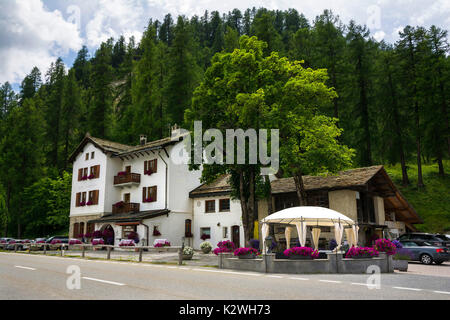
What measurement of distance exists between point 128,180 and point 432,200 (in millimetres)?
30414

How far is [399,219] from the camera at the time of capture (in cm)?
3259

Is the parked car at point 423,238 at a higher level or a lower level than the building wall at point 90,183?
lower

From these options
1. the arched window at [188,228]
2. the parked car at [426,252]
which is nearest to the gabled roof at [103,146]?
the arched window at [188,228]

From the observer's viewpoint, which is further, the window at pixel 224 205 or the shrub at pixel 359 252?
the window at pixel 224 205

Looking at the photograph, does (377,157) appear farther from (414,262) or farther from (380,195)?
(414,262)

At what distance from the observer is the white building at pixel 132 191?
111ft

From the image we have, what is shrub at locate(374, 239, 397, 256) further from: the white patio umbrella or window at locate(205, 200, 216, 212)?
window at locate(205, 200, 216, 212)

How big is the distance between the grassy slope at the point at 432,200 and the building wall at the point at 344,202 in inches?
434

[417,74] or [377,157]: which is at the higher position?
[417,74]

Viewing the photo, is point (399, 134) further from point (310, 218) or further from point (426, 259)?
point (310, 218)

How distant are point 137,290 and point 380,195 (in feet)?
85.1

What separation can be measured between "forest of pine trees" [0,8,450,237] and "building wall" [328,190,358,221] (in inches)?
527

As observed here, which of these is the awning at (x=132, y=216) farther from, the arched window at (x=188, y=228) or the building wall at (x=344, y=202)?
the building wall at (x=344, y=202)
